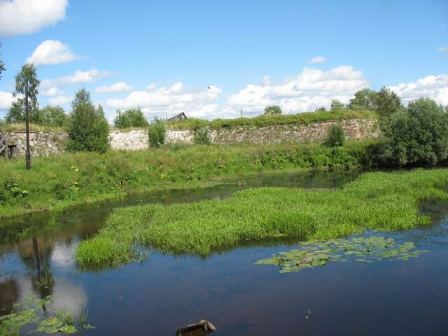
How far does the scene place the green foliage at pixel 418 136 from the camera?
31.0 meters

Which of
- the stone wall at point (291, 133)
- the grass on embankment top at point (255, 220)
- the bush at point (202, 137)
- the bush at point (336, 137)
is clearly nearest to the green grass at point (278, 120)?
the stone wall at point (291, 133)

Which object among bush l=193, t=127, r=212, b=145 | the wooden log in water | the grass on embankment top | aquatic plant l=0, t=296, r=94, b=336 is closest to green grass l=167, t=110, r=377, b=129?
bush l=193, t=127, r=212, b=145

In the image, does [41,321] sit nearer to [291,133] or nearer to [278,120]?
[291,133]

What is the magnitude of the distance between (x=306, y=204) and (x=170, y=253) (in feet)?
22.3

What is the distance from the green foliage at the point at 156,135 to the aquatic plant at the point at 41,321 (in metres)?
32.1

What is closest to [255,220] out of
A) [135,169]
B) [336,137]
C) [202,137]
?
[135,169]

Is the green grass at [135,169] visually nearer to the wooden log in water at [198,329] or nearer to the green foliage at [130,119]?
the green foliage at [130,119]

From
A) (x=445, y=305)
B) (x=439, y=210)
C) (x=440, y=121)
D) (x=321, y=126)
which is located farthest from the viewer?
(x=321, y=126)

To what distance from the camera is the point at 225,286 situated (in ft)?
37.7

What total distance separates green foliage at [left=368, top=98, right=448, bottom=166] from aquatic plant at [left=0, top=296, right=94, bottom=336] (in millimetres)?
26670

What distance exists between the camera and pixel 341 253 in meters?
13.2

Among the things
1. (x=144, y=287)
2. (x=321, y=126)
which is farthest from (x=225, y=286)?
(x=321, y=126)

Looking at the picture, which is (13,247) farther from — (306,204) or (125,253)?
(306,204)

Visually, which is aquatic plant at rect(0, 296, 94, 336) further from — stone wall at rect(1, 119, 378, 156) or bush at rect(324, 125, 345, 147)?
bush at rect(324, 125, 345, 147)
